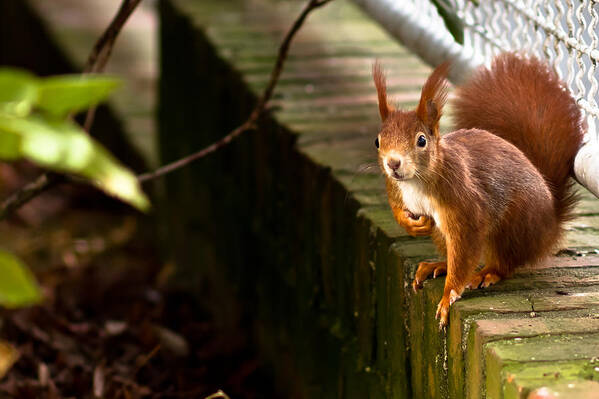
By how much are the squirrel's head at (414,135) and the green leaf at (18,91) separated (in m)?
1.08

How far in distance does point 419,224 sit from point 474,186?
0.14 m

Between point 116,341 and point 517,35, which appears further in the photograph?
point 116,341

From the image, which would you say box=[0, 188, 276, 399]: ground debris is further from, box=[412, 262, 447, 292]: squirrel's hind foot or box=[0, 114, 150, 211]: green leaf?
box=[0, 114, 150, 211]: green leaf

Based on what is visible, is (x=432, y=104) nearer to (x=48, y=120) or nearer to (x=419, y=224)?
(x=419, y=224)

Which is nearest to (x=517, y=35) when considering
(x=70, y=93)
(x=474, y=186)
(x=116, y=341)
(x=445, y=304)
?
(x=474, y=186)

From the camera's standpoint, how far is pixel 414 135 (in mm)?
1791

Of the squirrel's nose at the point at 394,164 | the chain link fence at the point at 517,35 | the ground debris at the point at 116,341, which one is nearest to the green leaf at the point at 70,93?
the squirrel's nose at the point at 394,164

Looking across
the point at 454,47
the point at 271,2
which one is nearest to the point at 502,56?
the point at 454,47

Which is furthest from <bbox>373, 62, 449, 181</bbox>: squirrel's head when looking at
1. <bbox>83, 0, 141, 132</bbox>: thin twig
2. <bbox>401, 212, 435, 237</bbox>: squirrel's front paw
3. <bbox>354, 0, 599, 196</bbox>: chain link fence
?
<bbox>83, 0, 141, 132</bbox>: thin twig

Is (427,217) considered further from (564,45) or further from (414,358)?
(564,45)

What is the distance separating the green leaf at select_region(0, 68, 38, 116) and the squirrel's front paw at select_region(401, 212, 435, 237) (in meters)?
1.21

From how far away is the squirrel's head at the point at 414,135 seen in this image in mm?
1760

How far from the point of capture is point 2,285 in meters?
0.74

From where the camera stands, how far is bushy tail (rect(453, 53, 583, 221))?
6.66 feet
